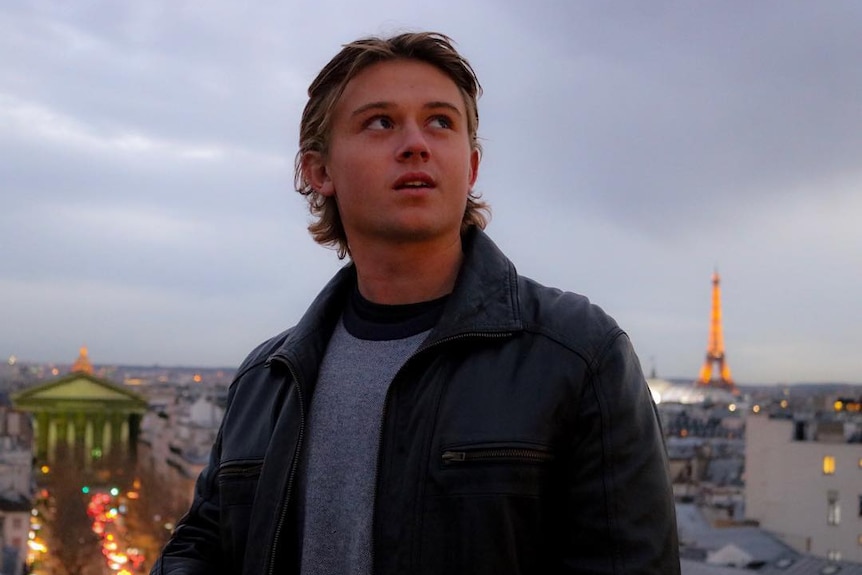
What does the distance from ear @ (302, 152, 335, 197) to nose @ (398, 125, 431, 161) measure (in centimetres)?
30

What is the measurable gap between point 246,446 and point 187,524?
24cm

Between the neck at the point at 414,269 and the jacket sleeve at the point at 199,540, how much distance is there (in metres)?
0.51

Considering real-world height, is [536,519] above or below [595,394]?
below

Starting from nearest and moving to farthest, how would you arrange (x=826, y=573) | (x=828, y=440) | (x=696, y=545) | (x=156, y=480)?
(x=826, y=573)
(x=696, y=545)
(x=828, y=440)
(x=156, y=480)

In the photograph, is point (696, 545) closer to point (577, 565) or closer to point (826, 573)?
point (826, 573)

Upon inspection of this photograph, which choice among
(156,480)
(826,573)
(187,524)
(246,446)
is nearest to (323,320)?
(246,446)

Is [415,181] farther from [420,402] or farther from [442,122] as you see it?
[420,402]

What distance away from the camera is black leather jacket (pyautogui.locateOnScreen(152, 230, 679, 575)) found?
6.03ft

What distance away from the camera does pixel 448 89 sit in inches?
85.3

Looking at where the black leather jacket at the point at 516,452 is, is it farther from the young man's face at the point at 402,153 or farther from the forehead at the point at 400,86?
the forehead at the point at 400,86

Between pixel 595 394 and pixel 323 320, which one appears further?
pixel 323 320

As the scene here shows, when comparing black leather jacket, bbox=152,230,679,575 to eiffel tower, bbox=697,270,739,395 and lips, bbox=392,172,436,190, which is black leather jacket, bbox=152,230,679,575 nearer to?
lips, bbox=392,172,436,190

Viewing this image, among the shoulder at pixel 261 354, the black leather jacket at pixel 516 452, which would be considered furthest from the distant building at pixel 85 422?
the black leather jacket at pixel 516 452

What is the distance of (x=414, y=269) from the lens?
216cm
